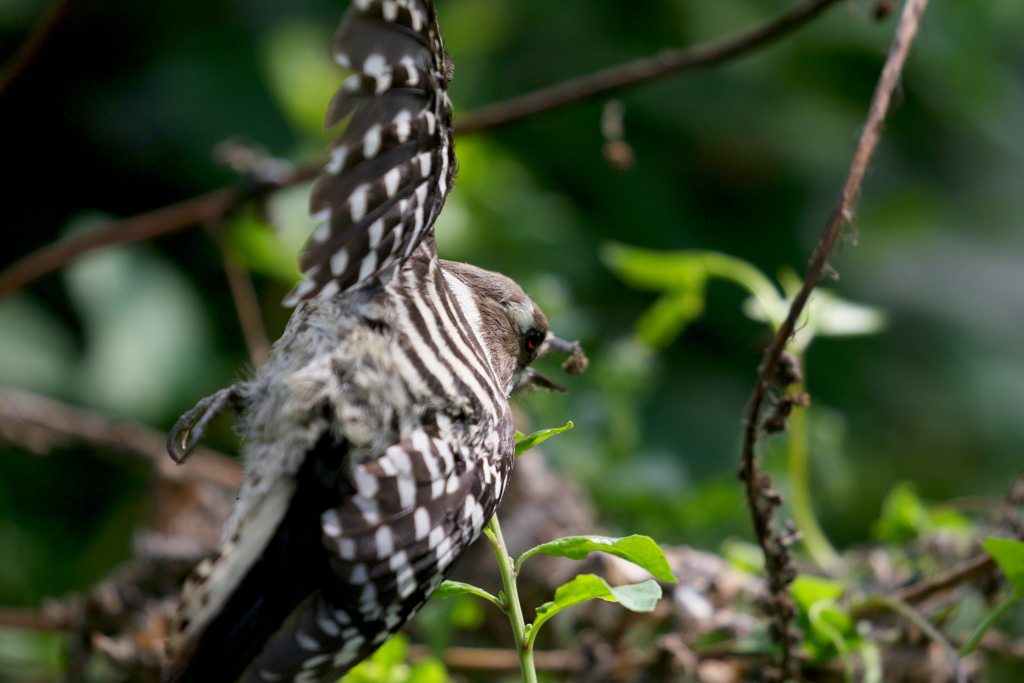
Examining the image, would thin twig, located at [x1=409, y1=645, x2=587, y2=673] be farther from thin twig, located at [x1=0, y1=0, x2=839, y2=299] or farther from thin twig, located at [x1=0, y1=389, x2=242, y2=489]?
thin twig, located at [x1=0, y1=0, x2=839, y2=299]

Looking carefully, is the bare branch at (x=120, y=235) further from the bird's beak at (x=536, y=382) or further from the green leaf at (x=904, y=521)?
the green leaf at (x=904, y=521)

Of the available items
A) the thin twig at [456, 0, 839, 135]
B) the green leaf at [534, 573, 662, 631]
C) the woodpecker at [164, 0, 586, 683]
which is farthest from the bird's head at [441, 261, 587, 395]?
the thin twig at [456, 0, 839, 135]

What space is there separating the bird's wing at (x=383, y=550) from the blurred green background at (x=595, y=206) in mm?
1178

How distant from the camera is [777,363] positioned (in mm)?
746

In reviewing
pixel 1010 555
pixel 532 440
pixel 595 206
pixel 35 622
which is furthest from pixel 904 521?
pixel 595 206

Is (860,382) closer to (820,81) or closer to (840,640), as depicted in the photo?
(820,81)

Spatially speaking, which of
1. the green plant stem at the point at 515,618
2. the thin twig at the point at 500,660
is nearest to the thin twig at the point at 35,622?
the thin twig at the point at 500,660

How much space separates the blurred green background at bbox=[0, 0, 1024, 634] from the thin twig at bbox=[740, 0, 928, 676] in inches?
39.8

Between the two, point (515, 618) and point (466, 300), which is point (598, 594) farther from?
point (466, 300)

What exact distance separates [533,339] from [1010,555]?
1.70 ft

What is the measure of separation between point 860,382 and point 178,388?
1.97m

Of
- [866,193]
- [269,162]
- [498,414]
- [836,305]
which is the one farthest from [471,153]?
[866,193]

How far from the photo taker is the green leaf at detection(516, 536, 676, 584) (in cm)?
60

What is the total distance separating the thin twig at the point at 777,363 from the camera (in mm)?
712
